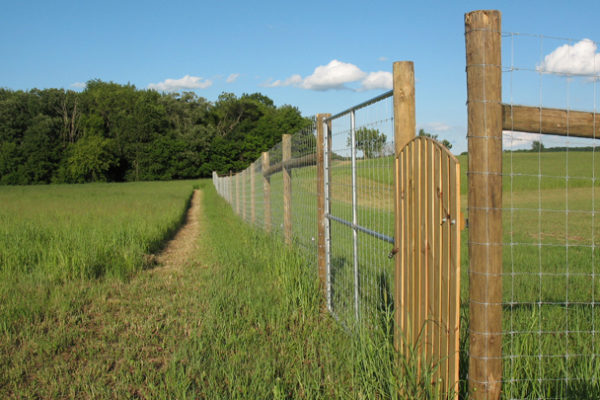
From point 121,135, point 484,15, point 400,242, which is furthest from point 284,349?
point 121,135

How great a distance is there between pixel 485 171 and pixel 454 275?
1.58 ft

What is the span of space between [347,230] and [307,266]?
44.3 inches

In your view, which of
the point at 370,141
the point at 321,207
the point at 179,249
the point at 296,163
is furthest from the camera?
the point at 179,249

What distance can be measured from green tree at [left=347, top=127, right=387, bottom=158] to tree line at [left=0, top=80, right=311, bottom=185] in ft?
216

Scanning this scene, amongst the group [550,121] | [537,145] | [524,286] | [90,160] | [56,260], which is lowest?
[524,286]

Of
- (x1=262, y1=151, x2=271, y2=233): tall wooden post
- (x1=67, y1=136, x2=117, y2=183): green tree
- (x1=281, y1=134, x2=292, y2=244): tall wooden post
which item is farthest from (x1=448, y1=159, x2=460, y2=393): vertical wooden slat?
(x1=67, y1=136, x2=117, y2=183): green tree

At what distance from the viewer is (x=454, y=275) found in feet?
7.09

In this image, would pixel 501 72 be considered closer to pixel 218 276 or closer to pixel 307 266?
pixel 307 266

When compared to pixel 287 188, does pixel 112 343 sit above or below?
below

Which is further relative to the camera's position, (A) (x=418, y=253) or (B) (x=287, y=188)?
(B) (x=287, y=188)

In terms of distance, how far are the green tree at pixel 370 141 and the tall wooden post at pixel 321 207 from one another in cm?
116

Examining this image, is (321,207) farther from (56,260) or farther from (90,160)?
(90,160)

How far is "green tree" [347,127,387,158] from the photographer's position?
3.43m

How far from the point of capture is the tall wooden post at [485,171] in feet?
7.14
